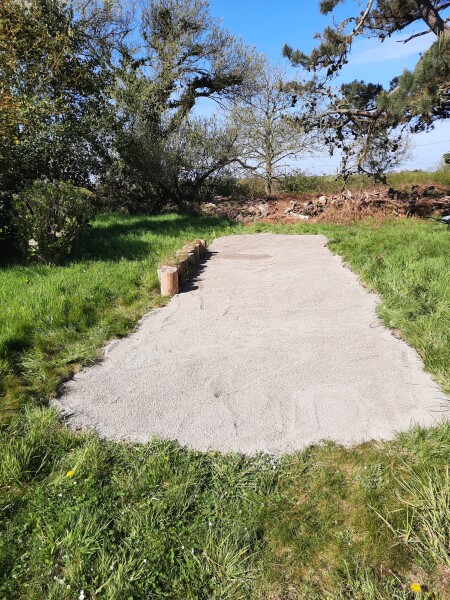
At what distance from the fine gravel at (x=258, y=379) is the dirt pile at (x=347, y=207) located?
21.4ft

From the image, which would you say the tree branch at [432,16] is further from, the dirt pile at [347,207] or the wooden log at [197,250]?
the wooden log at [197,250]

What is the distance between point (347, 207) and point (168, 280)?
7398mm

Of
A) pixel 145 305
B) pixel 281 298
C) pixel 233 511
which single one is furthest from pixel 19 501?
pixel 281 298

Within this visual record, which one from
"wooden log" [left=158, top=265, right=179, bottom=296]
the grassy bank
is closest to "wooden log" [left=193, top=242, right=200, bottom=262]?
"wooden log" [left=158, top=265, right=179, bottom=296]

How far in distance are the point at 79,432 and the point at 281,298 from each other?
2.88 metres

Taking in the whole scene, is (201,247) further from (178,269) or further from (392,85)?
(392,85)

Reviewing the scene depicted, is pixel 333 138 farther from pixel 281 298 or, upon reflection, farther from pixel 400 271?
pixel 281 298

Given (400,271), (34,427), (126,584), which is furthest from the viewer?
(400,271)

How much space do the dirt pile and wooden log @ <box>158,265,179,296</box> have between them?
6.75 metres

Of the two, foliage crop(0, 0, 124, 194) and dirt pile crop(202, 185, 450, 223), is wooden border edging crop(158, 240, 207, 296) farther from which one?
dirt pile crop(202, 185, 450, 223)

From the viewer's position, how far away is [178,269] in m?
5.15

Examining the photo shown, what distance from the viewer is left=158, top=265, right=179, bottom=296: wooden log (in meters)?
4.90

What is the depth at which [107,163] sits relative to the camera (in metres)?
11.0

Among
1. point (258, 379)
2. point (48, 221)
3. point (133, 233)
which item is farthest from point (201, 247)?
point (258, 379)
